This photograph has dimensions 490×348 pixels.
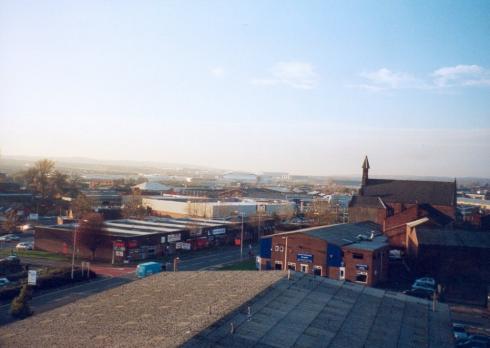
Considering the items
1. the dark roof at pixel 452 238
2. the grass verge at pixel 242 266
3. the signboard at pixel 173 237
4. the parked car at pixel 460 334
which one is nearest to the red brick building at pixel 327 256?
the grass verge at pixel 242 266

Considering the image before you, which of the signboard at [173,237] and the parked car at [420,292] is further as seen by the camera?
the signboard at [173,237]

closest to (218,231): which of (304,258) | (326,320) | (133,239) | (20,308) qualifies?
(133,239)

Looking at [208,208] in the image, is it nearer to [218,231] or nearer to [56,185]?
[218,231]

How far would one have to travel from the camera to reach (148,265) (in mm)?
25219

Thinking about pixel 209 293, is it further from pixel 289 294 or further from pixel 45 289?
pixel 45 289

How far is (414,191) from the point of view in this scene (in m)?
44.1

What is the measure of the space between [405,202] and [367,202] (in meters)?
3.50

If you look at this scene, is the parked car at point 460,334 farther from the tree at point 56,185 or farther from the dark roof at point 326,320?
the tree at point 56,185

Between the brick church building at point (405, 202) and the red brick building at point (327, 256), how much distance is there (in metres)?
11.8

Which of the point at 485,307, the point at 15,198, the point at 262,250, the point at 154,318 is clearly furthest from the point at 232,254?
the point at 15,198

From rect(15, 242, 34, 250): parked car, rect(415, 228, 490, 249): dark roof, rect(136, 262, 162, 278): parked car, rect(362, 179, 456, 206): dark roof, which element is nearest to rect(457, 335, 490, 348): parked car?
rect(415, 228, 490, 249): dark roof

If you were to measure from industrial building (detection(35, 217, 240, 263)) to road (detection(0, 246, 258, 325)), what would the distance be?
4.08 feet

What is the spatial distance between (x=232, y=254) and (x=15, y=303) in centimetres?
2097

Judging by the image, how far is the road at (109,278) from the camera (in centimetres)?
1947
